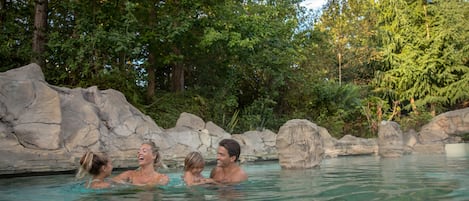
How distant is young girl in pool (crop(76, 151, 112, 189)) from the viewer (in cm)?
533

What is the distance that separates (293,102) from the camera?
1966 cm

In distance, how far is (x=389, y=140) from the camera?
13383mm

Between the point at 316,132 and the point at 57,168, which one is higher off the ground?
the point at 316,132

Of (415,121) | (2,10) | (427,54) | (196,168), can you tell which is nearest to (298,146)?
(196,168)

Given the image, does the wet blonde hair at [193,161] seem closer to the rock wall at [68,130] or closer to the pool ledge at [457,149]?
the rock wall at [68,130]

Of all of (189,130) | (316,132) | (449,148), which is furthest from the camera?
(449,148)

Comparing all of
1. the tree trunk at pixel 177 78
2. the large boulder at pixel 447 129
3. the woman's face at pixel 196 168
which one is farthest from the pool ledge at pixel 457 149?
the woman's face at pixel 196 168

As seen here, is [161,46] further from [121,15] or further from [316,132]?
[316,132]

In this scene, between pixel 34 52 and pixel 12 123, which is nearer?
pixel 12 123

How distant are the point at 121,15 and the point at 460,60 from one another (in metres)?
17.9

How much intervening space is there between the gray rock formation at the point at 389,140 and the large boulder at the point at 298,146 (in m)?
4.65

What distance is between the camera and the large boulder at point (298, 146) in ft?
30.0

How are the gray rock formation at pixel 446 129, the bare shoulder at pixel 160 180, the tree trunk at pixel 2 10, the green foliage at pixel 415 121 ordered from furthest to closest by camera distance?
the green foliage at pixel 415 121 → the gray rock formation at pixel 446 129 → the tree trunk at pixel 2 10 → the bare shoulder at pixel 160 180

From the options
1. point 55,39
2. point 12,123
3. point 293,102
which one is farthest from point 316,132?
point 293,102
